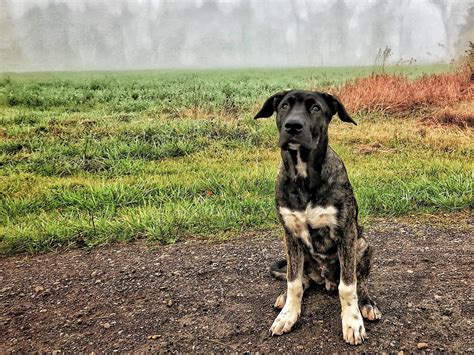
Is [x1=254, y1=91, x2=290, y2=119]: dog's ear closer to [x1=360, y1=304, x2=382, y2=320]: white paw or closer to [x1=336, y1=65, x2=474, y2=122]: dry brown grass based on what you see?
[x1=360, y1=304, x2=382, y2=320]: white paw

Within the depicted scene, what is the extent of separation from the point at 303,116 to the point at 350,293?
1269 mm

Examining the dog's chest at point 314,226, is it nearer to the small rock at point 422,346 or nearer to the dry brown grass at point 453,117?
the small rock at point 422,346

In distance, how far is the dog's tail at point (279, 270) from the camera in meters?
4.23

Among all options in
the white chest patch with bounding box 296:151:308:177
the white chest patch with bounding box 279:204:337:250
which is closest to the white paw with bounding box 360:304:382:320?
the white chest patch with bounding box 279:204:337:250

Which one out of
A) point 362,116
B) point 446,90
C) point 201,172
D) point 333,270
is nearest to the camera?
point 333,270

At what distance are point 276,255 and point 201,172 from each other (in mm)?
3387

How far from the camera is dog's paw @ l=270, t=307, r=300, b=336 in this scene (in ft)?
11.1

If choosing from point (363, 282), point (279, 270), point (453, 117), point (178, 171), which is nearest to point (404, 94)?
point (453, 117)

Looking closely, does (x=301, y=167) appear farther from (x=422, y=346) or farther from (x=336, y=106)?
(x=422, y=346)

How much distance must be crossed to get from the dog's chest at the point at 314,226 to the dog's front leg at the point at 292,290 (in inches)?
4.1

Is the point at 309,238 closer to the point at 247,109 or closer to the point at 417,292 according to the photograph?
the point at 417,292

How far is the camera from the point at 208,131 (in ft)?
35.6

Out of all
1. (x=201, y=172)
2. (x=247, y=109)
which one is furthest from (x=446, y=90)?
(x=201, y=172)

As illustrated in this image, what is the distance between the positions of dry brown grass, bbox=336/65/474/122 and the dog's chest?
9.90 metres
